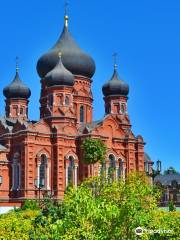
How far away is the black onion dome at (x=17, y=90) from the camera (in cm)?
6519

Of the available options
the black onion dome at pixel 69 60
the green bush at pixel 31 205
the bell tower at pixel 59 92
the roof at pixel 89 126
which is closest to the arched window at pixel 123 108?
the black onion dome at pixel 69 60

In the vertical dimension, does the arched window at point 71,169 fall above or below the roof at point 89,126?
below

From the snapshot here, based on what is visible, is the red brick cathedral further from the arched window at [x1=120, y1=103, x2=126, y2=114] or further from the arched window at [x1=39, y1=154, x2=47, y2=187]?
the arched window at [x1=120, y1=103, x2=126, y2=114]

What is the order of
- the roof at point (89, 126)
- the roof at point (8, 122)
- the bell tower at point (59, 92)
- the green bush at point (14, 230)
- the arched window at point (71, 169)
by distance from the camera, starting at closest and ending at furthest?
the green bush at point (14, 230) → the arched window at point (71, 169) → the roof at point (8, 122) → the roof at point (89, 126) → the bell tower at point (59, 92)

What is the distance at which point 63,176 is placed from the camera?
54.5m

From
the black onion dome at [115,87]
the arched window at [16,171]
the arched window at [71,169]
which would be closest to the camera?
the arched window at [16,171]

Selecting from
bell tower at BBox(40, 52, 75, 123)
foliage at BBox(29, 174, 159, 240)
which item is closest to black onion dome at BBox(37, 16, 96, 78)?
bell tower at BBox(40, 52, 75, 123)

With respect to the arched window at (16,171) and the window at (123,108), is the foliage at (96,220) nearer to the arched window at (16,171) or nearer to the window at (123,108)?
the arched window at (16,171)

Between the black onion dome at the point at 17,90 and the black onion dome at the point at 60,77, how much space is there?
714cm

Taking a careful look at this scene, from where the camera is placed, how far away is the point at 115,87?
66.3 metres

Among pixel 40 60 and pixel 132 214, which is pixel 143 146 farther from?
pixel 132 214

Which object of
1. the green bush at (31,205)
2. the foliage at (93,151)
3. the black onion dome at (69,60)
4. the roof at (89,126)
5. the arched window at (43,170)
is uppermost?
the black onion dome at (69,60)

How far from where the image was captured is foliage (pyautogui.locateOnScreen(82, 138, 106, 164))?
53.0 m

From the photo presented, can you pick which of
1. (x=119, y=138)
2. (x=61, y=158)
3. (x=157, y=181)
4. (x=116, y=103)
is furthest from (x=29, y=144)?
(x=157, y=181)
